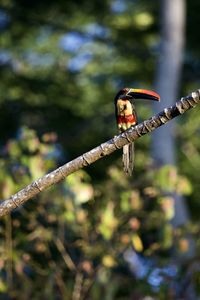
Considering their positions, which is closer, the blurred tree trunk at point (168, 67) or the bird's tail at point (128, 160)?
the bird's tail at point (128, 160)

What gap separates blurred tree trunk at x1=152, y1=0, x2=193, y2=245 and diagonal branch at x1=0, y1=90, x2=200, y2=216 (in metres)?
6.17

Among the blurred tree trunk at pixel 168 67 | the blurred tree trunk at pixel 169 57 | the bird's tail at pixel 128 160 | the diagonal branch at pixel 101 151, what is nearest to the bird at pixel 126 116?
the bird's tail at pixel 128 160

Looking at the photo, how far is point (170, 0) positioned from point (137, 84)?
2.35 m

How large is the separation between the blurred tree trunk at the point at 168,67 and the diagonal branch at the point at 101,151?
20.2 ft

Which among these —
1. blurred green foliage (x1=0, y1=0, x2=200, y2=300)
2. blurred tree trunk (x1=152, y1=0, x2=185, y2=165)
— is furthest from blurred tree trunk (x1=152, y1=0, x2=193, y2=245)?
blurred green foliage (x1=0, y1=0, x2=200, y2=300)

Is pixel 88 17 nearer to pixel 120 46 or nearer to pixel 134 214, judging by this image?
pixel 120 46

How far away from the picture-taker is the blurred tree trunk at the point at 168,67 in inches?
448

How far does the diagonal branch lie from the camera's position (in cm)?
494

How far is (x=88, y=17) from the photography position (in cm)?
1435

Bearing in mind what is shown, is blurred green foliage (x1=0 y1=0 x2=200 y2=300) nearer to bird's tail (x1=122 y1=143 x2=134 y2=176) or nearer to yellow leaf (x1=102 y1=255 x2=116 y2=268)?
yellow leaf (x1=102 y1=255 x2=116 y2=268)

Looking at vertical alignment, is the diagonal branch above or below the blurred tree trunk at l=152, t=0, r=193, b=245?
below

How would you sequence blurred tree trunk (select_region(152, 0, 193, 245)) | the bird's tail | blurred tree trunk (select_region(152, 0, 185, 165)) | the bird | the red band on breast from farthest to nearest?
blurred tree trunk (select_region(152, 0, 185, 165))
blurred tree trunk (select_region(152, 0, 193, 245))
the red band on breast
the bird's tail
the bird

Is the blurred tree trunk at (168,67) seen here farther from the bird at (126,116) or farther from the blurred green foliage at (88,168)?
the bird at (126,116)

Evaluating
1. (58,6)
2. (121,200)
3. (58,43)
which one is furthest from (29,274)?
(58,43)
